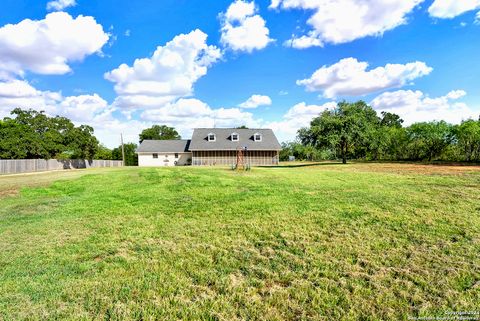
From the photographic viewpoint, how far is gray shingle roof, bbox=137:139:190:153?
127 ft

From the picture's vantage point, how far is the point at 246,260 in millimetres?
3941

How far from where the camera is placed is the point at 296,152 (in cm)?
5697

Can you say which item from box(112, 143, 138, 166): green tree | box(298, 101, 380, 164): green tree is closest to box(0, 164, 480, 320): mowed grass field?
box(298, 101, 380, 164): green tree

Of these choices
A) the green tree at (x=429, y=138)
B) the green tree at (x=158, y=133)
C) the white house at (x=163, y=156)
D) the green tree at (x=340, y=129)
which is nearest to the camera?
the green tree at (x=340, y=129)

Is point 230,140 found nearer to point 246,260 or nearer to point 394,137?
point 394,137

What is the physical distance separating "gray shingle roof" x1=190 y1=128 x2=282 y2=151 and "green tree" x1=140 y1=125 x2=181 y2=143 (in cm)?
2260

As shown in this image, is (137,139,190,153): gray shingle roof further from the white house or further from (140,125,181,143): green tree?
(140,125,181,143): green tree

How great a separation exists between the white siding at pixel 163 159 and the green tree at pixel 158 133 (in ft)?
63.4

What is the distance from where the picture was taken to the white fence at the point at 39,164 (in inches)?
1049

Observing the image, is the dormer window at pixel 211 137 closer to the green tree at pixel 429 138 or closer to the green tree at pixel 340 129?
the green tree at pixel 340 129

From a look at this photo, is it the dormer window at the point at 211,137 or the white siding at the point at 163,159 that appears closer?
the dormer window at the point at 211,137

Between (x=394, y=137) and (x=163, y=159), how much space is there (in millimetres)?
32571

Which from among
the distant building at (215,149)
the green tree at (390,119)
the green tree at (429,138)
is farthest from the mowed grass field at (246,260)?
the green tree at (390,119)

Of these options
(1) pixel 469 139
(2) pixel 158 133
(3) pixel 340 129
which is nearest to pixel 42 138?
(2) pixel 158 133
